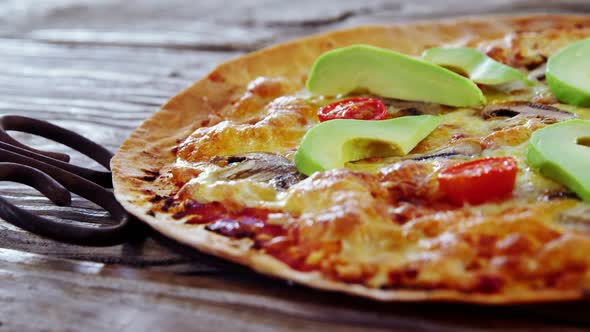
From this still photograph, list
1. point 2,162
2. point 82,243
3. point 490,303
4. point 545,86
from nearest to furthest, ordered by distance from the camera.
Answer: point 490,303 → point 82,243 → point 2,162 → point 545,86

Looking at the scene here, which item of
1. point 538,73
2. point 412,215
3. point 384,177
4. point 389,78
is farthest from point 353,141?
point 538,73

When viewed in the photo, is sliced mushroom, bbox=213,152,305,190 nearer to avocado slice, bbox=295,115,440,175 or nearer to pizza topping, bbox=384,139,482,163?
avocado slice, bbox=295,115,440,175

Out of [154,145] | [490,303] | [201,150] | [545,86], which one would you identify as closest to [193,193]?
[201,150]

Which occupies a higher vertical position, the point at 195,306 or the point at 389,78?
the point at 389,78

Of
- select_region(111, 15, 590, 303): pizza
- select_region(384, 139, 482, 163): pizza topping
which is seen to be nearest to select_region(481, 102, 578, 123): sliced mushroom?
select_region(111, 15, 590, 303): pizza

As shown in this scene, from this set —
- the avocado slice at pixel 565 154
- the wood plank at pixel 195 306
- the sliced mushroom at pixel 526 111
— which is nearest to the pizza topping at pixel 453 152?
the avocado slice at pixel 565 154

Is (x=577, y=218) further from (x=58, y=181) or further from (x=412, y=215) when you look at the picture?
(x=58, y=181)

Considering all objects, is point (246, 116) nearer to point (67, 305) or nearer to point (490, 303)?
point (67, 305)
